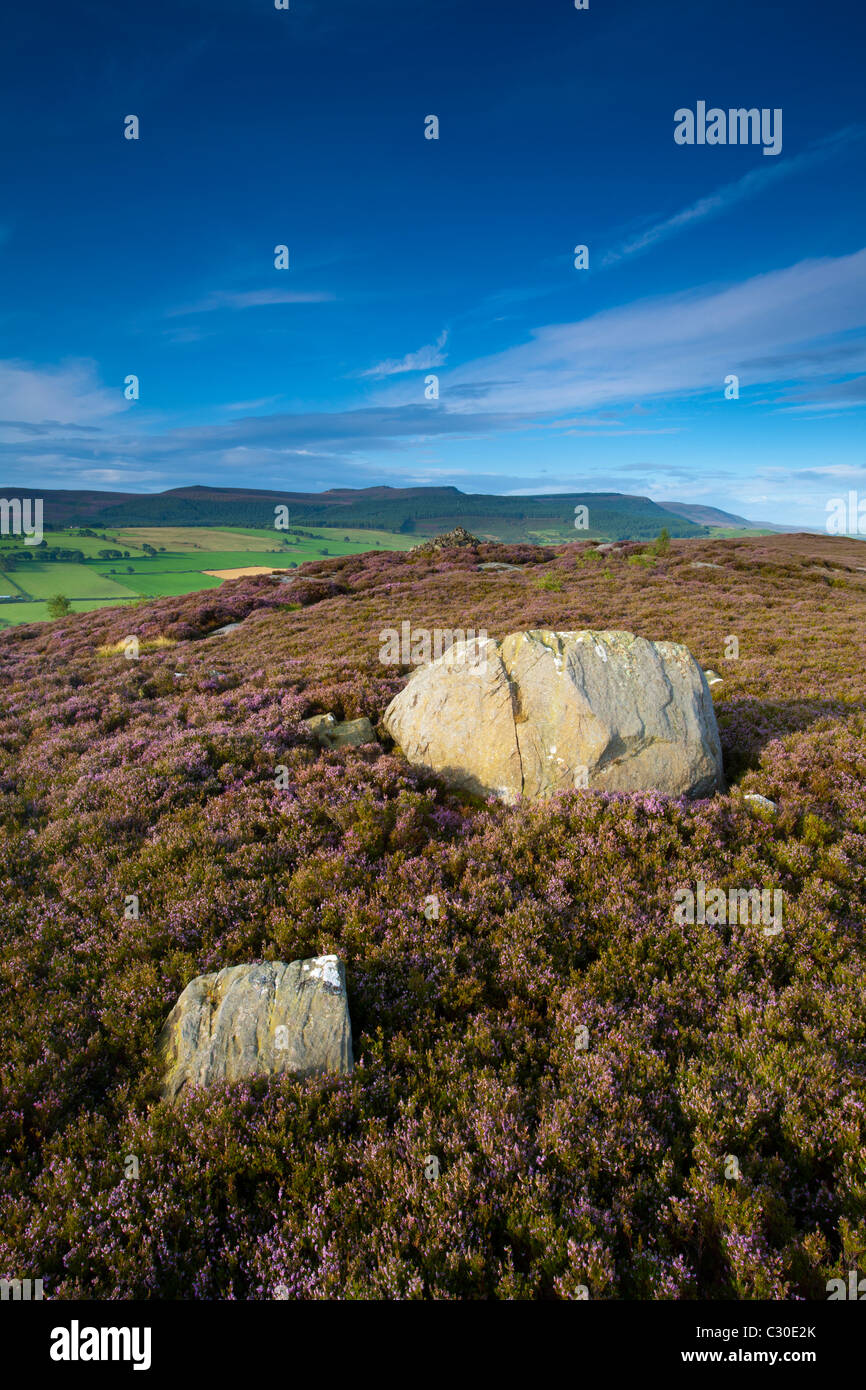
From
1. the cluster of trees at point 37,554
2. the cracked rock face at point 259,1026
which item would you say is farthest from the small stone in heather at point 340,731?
the cluster of trees at point 37,554

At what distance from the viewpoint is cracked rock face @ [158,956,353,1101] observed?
4797mm

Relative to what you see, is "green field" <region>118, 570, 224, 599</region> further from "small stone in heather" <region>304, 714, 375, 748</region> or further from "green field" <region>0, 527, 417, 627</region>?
"small stone in heather" <region>304, 714, 375, 748</region>

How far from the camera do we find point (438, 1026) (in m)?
5.14

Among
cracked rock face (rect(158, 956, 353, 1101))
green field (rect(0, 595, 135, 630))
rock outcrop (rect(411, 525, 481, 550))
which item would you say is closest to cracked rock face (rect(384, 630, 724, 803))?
cracked rock face (rect(158, 956, 353, 1101))

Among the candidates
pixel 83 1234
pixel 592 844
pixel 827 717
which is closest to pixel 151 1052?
pixel 83 1234

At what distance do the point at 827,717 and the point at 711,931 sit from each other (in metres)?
7.62

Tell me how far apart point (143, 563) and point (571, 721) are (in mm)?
78397

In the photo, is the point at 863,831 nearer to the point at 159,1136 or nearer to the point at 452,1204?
the point at 452,1204

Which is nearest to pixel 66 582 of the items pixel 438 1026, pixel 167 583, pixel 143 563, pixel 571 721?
pixel 167 583

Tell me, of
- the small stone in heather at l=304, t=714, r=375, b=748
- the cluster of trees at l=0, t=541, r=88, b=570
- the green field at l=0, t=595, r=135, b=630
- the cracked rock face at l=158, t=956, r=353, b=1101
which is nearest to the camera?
the cracked rock face at l=158, t=956, r=353, b=1101

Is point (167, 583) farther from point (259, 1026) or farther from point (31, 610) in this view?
point (259, 1026)

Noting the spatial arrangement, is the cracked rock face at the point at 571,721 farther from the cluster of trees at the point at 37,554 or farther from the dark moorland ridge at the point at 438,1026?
the cluster of trees at the point at 37,554

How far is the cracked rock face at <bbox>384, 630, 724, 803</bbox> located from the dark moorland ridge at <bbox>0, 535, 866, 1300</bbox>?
708 millimetres

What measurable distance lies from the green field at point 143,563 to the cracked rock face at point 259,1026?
39803mm
